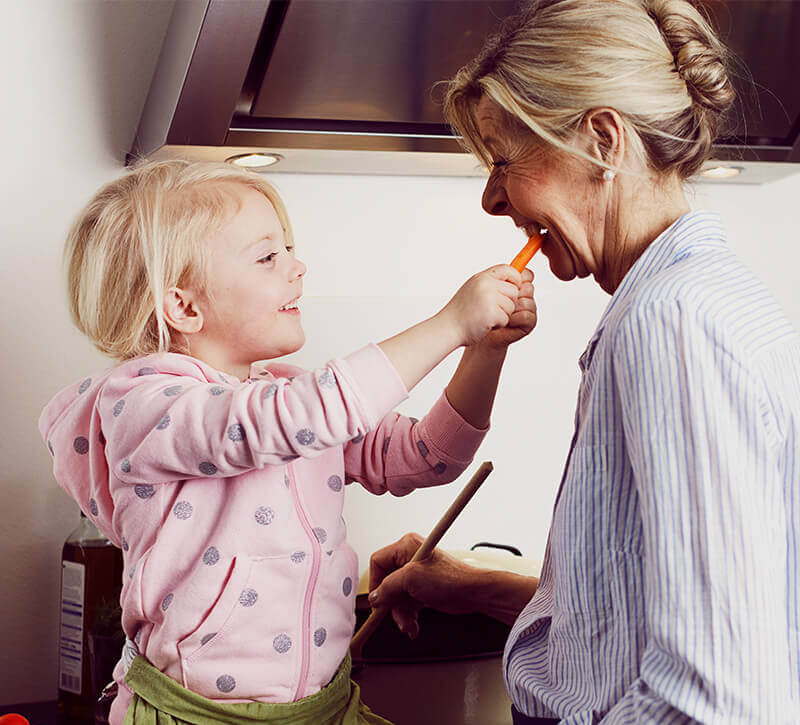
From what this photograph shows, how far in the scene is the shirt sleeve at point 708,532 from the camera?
0.64 metres

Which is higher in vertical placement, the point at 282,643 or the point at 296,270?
the point at 296,270

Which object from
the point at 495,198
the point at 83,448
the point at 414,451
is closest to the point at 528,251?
the point at 495,198

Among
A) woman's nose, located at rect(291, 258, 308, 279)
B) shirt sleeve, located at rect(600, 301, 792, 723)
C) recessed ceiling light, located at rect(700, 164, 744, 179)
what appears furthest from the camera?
recessed ceiling light, located at rect(700, 164, 744, 179)

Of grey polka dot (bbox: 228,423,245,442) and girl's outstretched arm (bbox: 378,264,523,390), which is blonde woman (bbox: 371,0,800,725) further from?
grey polka dot (bbox: 228,423,245,442)

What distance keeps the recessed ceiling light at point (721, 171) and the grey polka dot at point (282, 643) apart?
96 cm

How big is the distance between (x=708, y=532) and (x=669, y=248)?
26cm

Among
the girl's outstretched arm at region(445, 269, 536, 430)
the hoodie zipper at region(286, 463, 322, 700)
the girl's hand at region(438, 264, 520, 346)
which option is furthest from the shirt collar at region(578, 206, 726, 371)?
the hoodie zipper at region(286, 463, 322, 700)

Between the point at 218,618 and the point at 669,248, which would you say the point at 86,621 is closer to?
the point at 218,618

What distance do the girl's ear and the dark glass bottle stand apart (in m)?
0.39

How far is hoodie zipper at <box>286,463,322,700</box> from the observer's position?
915mm

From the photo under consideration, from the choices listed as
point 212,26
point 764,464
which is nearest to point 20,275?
point 212,26

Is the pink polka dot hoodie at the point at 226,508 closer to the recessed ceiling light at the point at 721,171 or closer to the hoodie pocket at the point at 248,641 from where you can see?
the hoodie pocket at the point at 248,641

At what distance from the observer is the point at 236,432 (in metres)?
0.83

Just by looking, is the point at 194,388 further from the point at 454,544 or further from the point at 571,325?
the point at 571,325
